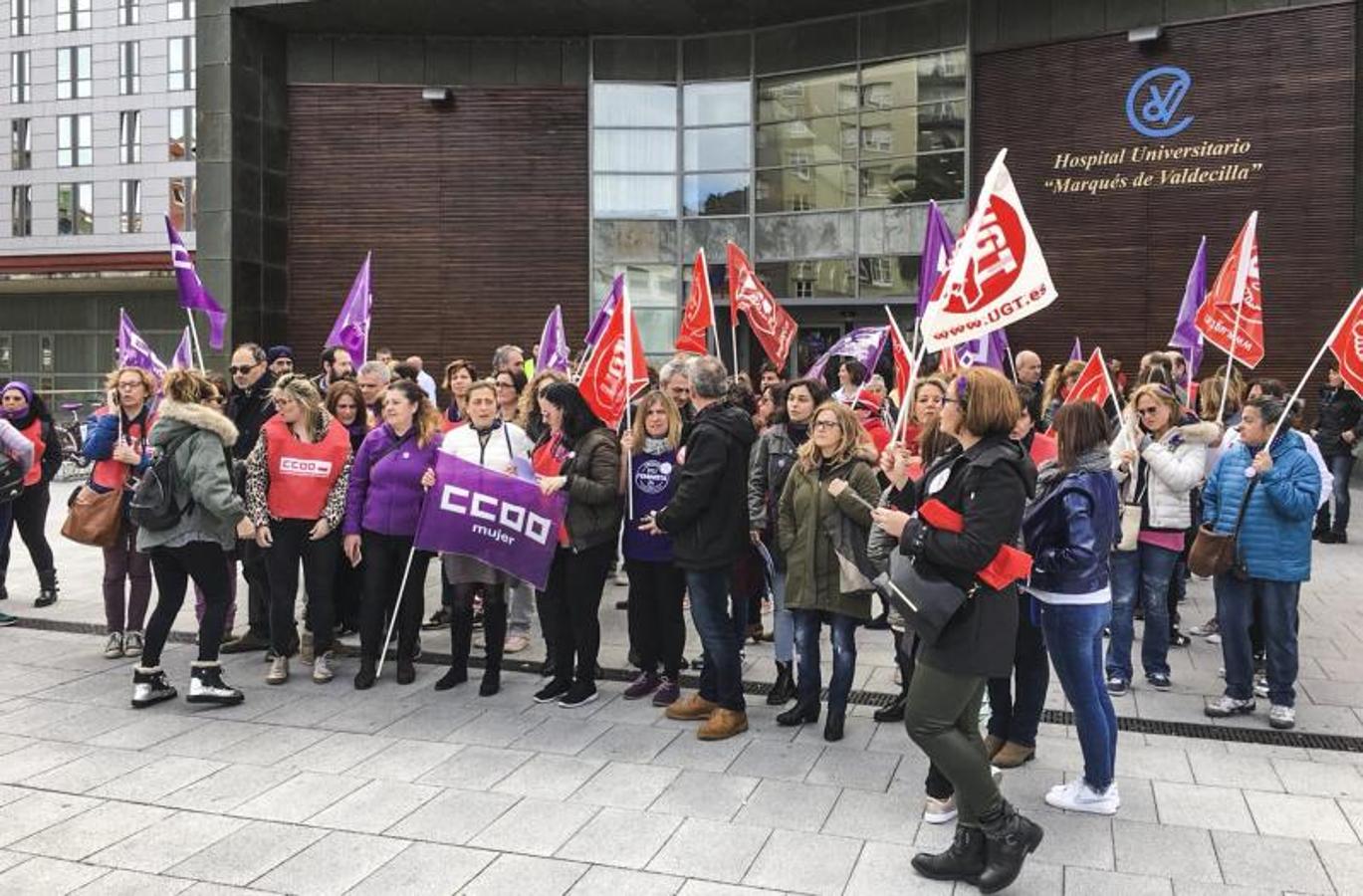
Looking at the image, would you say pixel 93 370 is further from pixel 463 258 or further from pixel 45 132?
pixel 463 258

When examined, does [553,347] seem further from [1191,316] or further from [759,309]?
[1191,316]

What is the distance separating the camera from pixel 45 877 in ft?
14.5

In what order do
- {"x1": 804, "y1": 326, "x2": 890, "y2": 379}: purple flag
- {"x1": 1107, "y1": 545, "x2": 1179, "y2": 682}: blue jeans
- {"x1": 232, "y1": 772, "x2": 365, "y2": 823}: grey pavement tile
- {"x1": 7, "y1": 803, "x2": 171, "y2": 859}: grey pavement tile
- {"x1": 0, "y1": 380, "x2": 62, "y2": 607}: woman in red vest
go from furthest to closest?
1. {"x1": 804, "y1": 326, "x2": 890, "y2": 379}: purple flag
2. {"x1": 0, "y1": 380, "x2": 62, "y2": 607}: woman in red vest
3. {"x1": 1107, "y1": 545, "x2": 1179, "y2": 682}: blue jeans
4. {"x1": 232, "y1": 772, "x2": 365, "y2": 823}: grey pavement tile
5. {"x1": 7, "y1": 803, "x2": 171, "y2": 859}: grey pavement tile

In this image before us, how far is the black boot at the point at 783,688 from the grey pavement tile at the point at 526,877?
8.24ft

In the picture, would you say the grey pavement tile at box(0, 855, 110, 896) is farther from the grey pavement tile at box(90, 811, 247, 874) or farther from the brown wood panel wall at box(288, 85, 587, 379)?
the brown wood panel wall at box(288, 85, 587, 379)

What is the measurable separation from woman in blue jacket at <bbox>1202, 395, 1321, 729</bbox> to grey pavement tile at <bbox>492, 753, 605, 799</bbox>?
376 centimetres

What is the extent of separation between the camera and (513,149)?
71.2 feet

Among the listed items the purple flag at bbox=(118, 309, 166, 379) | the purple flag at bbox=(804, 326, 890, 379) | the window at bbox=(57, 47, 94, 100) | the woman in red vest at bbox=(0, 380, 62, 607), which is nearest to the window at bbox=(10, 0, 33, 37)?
the window at bbox=(57, 47, 94, 100)

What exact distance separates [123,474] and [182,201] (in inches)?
2024

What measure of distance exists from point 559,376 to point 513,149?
1526 centimetres

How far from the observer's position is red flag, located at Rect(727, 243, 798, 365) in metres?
11.1

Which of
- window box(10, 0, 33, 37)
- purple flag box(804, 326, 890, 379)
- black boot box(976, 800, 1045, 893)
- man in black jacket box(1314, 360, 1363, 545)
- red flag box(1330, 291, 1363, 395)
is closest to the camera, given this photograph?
black boot box(976, 800, 1045, 893)

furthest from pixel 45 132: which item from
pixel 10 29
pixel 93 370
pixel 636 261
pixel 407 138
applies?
pixel 636 261

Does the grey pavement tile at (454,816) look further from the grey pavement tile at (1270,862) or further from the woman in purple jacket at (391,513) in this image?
the grey pavement tile at (1270,862)
